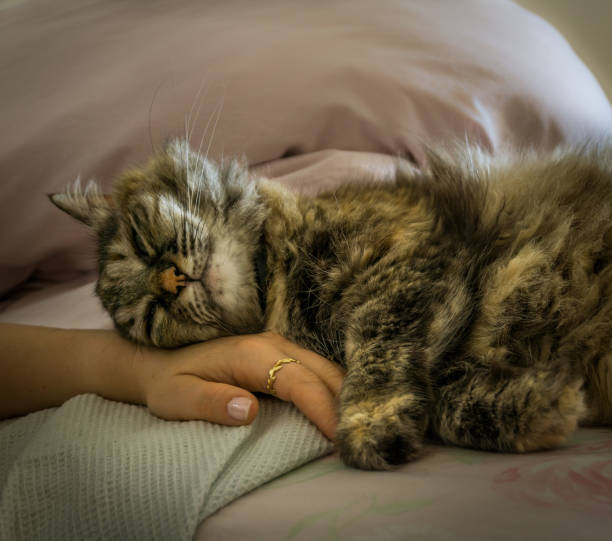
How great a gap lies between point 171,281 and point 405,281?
22.3 inches

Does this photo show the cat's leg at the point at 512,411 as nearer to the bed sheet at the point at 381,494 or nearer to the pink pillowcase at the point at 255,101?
the bed sheet at the point at 381,494

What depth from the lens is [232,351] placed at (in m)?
1.15

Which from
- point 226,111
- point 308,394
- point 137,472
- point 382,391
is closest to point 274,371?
point 308,394

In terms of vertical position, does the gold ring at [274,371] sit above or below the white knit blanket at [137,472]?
above

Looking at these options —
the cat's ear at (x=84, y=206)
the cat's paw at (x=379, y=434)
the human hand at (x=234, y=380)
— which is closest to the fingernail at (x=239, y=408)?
the human hand at (x=234, y=380)

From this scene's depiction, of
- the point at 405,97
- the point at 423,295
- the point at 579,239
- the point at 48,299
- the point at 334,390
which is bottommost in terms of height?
the point at 48,299

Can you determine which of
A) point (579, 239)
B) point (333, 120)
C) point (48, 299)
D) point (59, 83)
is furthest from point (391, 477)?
point (59, 83)

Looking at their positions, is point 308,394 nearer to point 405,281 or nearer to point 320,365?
point 320,365

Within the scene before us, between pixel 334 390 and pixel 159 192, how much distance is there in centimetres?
72

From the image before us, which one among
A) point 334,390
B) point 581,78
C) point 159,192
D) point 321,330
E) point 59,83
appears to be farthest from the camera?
point 581,78

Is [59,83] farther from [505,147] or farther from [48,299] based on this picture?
[505,147]

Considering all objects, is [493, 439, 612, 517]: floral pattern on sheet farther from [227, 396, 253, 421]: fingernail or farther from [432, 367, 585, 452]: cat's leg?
[227, 396, 253, 421]: fingernail

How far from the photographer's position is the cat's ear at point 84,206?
5.04ft

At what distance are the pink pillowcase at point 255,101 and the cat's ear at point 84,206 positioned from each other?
255 millimetres
